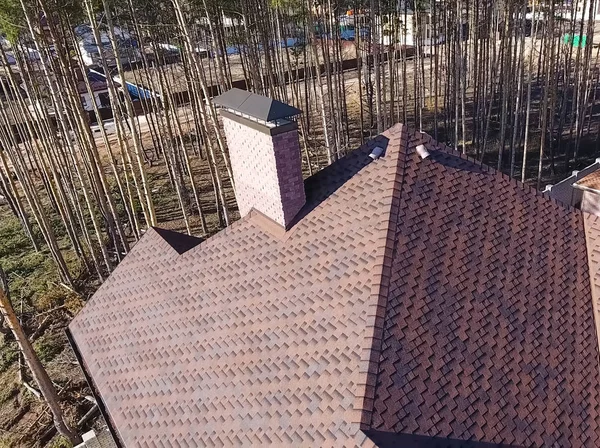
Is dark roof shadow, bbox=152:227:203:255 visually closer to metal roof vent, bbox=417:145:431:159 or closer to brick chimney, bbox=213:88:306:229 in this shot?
brick chimney, bbox=213:88:306:229

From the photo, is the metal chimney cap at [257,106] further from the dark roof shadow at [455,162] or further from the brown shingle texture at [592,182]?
the brown shingle texture at [592,182]

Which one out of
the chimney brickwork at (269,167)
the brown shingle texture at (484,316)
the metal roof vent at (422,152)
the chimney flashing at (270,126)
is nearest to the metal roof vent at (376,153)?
A: the brown shingle texture at (484,316)

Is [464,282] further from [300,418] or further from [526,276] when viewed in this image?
[300,418]

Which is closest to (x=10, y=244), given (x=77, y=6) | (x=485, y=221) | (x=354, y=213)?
(x=77, y=6)

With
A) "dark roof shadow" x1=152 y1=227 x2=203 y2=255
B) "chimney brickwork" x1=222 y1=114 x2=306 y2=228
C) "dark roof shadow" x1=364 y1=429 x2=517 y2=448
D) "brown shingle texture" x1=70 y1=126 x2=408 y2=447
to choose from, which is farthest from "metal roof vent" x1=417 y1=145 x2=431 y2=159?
"dark roof shadow" x1=152 y1=227 x2=203 y2=255

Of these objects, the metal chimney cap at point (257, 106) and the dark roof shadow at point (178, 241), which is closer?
the metal chimney cap at point (257, 106)

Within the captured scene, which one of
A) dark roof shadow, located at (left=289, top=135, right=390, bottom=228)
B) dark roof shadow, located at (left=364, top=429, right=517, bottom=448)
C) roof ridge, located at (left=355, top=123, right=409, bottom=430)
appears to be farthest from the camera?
dark roof shadow, located at (left=289, top=135, right=390, bottom=228)

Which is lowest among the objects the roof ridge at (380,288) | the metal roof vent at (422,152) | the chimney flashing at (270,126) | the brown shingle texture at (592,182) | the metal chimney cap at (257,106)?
the brown shingle texture at (592,182)
